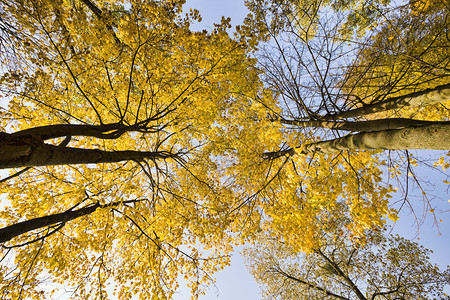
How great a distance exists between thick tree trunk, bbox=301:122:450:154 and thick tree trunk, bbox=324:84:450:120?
110 centimetres

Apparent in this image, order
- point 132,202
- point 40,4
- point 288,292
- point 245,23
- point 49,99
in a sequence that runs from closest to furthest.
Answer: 1. point 40,4
2. point 245,23
3. point 49,99
4. point 132,202
5. point 288,292

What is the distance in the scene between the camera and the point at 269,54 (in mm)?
4051

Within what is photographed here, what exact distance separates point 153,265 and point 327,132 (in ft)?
18.9

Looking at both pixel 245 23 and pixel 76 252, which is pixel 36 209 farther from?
pixel 245 23

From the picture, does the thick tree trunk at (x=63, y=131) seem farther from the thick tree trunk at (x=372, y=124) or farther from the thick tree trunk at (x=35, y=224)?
the thick tree trunk at (x=372, y=124)

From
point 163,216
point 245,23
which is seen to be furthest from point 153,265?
point 245,23

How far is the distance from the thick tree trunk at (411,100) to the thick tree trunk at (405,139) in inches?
43.2

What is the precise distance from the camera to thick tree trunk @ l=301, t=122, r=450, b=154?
1822 millimetres

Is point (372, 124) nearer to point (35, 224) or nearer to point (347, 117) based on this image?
point (347, 117)

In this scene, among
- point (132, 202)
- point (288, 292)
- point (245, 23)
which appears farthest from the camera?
point (288, 292)

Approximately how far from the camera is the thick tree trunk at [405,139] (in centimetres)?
182

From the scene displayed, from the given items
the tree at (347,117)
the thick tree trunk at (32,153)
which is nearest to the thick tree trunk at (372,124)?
the tree at (347,117)

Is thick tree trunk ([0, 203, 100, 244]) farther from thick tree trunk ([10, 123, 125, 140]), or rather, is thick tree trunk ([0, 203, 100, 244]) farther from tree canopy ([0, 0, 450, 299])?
thick tree trunk ([10, 123, 125, 140])

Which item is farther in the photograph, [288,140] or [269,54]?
[288,140]
